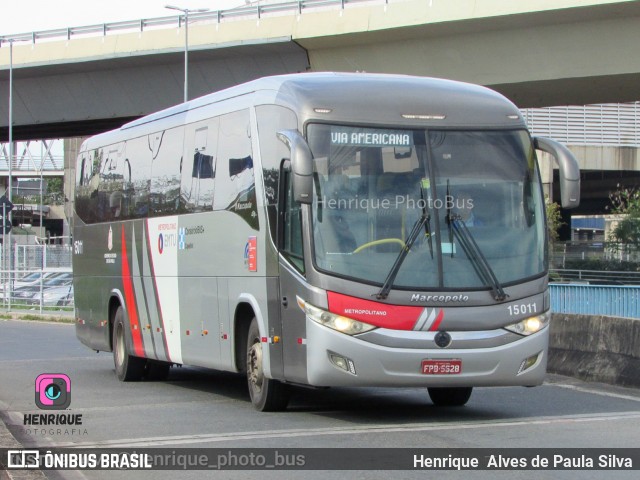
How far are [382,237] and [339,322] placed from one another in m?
0.92

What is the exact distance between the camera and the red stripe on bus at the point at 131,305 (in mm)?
16695

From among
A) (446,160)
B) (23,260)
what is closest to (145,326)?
(446,160)

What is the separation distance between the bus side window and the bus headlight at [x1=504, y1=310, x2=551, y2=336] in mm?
2122

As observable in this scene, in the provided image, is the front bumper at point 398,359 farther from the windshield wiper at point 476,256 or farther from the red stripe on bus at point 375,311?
the windshield wiper at point 476,256

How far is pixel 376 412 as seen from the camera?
12414 mm

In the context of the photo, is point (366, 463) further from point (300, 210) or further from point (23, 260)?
point (23, 260)

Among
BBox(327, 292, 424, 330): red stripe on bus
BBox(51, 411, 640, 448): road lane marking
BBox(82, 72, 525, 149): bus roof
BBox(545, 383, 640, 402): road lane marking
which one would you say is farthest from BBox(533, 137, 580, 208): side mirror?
BBox(545, 383, 640, 402): road lane marking

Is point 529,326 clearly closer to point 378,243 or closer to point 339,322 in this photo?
point 378,243

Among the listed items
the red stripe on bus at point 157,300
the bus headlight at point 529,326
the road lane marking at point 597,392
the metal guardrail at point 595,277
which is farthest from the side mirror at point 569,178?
the metal guardrail at point 595,277

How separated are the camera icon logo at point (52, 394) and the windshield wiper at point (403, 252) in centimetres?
398

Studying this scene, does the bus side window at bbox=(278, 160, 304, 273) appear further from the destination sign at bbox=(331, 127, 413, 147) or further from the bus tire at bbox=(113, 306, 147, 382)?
the bus tire at bbox=(113, 306, 147, 382)

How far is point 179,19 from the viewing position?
3866 centimetres

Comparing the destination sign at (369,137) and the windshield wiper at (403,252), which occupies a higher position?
the destination sign at (369,137)

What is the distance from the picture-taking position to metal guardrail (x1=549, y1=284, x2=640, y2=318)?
21.6m
